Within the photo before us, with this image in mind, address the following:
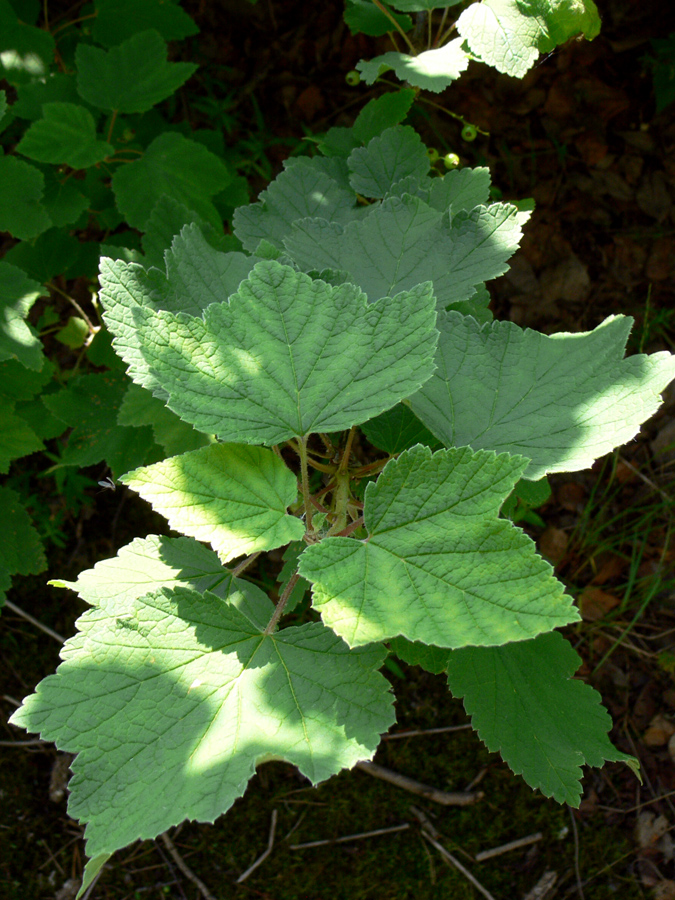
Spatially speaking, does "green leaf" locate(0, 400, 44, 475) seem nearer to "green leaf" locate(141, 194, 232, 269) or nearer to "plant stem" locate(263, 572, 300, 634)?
"green leaf" locate(141, 194, 232, 269)

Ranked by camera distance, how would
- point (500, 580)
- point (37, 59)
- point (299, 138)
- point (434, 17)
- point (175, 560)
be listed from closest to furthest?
point (500, 580) → point (175, 560) → point (434, 17) → point (37, 59) → point (299, 138)

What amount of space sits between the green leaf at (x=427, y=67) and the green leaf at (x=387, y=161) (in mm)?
108

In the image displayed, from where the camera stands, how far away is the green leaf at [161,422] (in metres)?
1.48

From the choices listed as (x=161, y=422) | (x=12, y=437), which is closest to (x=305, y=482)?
(x=161, y=422)

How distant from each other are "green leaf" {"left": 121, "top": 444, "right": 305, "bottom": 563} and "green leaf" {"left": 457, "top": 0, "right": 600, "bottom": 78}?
0.96 meters

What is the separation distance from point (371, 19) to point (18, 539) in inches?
65.9

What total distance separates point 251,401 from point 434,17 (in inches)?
61.0

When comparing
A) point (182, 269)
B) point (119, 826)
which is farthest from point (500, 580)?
point (182, 269)

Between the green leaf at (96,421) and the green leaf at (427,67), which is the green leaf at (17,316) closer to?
the green leaf at (96,421)

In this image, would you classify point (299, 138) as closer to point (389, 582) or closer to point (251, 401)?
point (251, 401)

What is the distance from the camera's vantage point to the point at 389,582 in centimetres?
88

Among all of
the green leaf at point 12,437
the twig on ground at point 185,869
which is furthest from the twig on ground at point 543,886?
the green leaf at point 12,437

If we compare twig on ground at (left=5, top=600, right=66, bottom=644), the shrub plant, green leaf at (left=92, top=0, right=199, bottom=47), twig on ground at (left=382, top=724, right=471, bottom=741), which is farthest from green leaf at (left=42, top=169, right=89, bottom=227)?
twig on ground at (left=382, top=724, right=471, bottom=741)

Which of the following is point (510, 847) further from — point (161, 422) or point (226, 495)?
point (226, 495)
